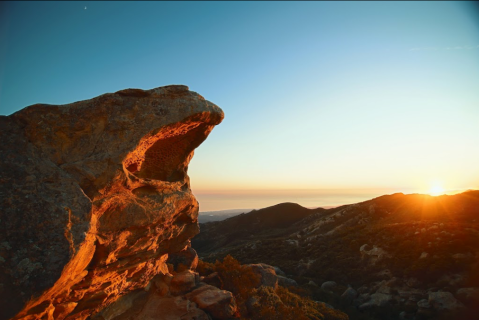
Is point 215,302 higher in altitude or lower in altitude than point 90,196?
lower

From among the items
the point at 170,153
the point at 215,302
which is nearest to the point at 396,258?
the point at 215,302

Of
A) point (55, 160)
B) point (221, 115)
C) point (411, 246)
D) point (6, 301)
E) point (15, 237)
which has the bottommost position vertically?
point (411, 246)

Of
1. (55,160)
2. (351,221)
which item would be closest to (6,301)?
(55,160)

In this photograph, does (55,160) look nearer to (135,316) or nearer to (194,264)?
(135,316)

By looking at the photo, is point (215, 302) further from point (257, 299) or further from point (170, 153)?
point (170, 153)

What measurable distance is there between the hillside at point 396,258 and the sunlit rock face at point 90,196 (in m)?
20.9

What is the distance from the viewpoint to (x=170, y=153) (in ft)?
42.5

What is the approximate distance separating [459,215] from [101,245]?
51704 millimetres

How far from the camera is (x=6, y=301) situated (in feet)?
19.4

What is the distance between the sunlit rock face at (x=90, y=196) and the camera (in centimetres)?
652

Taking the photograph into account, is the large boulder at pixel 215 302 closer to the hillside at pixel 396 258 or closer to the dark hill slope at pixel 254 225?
the hillside at pixel 396 258

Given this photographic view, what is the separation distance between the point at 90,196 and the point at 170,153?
5.27 m

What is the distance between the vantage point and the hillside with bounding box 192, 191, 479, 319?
68.8ft

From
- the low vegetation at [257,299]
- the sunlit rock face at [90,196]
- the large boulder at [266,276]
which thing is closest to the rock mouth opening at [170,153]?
the sunlit rock face at [90,196]
